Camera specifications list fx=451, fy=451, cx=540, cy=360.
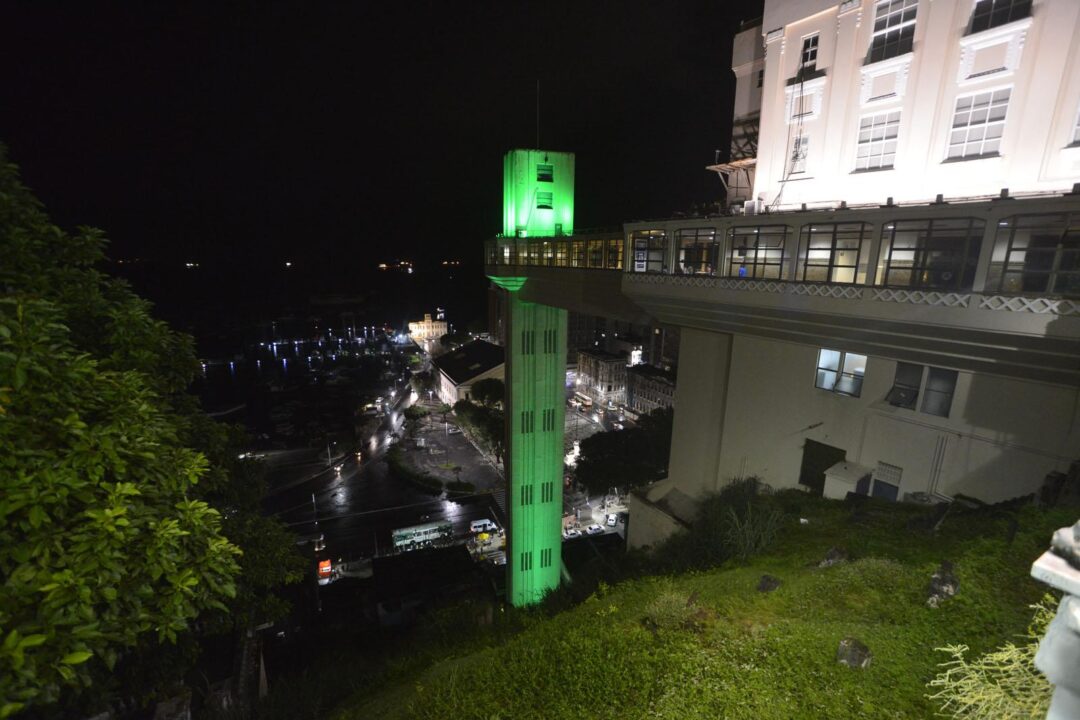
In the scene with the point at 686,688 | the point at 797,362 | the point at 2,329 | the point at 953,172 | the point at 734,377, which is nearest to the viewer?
the point at 2,329

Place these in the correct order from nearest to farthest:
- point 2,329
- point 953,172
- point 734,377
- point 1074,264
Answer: point 2,329 < point 1074,264 < point 953,172 < point 734,377

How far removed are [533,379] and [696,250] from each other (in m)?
10.3

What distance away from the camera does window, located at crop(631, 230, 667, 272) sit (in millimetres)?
12258

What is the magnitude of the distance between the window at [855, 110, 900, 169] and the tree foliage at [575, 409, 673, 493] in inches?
1018

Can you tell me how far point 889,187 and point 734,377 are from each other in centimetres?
613

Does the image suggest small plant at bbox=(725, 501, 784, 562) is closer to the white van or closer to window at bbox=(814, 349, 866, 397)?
window at bbox=(814, 349, 866, 397)

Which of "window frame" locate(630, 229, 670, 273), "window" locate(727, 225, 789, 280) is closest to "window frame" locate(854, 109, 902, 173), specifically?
"window" locate(727, 225, 789, 280)

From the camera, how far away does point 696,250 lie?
11789mm

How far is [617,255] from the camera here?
15.0 meters

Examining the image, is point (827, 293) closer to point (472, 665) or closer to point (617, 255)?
point (617, 255)

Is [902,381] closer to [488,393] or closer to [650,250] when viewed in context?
[650,250]

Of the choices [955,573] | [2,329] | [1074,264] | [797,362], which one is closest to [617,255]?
[797,362]

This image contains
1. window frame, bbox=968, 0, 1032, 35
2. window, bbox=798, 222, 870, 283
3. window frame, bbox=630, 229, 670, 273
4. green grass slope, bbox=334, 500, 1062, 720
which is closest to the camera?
green grass slope, bbox=334, 500, 1062, 720

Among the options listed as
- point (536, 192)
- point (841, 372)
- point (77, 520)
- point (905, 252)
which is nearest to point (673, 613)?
point (77, 520)
